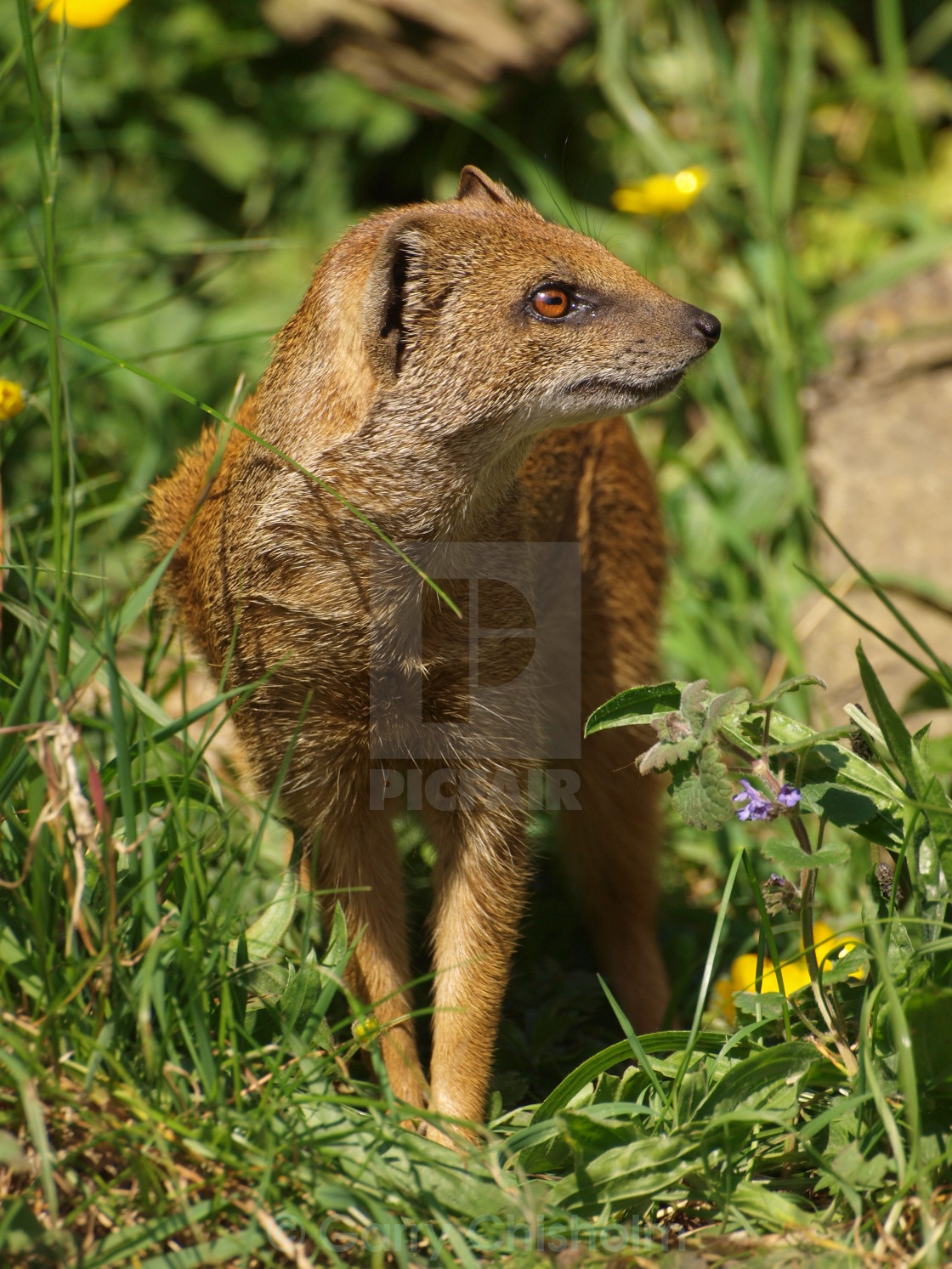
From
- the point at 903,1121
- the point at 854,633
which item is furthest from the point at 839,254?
the point at 903,1121

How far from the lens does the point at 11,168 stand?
401cm

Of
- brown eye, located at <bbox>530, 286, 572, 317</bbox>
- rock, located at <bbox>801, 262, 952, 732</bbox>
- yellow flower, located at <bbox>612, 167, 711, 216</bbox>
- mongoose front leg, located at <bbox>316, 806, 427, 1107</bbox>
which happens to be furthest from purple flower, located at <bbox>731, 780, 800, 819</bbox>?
yellow flower, located at <bbox>612, 167, 711, 216</bbox>

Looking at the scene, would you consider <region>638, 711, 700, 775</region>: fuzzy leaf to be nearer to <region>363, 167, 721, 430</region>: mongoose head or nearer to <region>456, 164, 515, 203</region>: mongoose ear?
<region>363, 167, 721, 430</region>: mongoose head

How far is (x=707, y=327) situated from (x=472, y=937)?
4.04ft

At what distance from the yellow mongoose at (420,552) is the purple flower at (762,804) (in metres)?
0.54

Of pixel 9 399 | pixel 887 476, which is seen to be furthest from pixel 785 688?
pixel 887 476

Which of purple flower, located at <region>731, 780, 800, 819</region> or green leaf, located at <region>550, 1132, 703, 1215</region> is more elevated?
purple flower, located at <region>731, 780, 800, 819</region>

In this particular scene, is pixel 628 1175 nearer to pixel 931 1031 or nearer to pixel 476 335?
pixel 931 1031

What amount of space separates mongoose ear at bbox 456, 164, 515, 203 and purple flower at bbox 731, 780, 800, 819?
127 centimetres

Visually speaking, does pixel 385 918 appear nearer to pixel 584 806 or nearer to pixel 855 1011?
pixel 584 806

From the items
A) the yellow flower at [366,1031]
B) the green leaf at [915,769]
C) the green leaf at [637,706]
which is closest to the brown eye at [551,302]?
the green leaf at [637,706]

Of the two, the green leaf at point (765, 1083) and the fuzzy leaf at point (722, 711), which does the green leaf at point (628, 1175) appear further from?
the fuzzy leaf at point (722, 711)

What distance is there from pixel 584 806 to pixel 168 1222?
1.60 meters

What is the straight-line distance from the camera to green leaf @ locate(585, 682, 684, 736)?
206 cm
